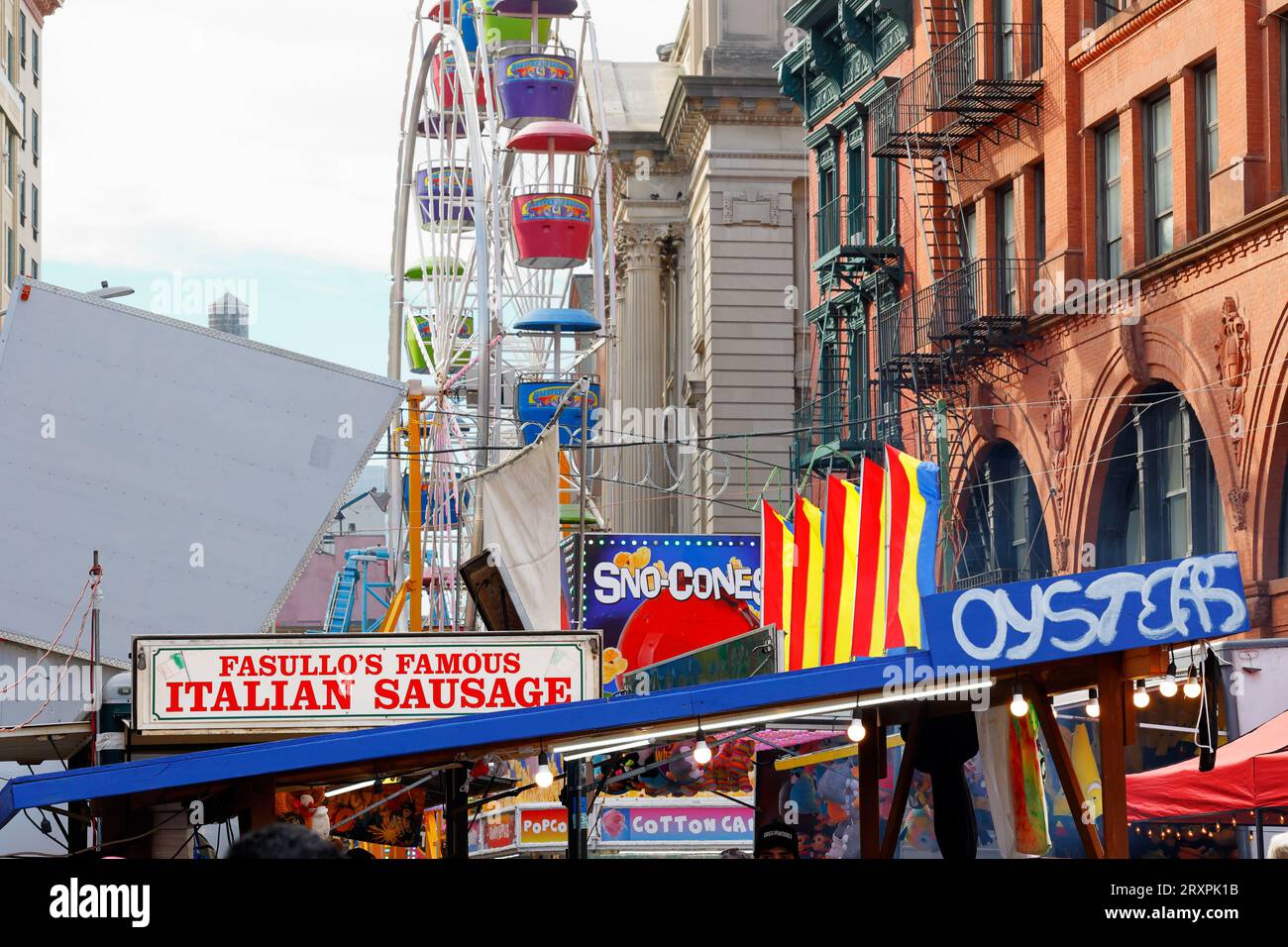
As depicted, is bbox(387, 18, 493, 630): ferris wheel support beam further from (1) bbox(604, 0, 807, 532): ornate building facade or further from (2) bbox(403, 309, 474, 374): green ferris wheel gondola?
(1) bbox(604, 0, 807, 532): ornate building facade

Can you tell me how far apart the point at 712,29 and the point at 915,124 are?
80.7 ft

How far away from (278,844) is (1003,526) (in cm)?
3374

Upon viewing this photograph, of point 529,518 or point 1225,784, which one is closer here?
point 1225,784

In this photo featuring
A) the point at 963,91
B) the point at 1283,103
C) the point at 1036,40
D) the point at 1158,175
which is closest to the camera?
the point at 1283,103

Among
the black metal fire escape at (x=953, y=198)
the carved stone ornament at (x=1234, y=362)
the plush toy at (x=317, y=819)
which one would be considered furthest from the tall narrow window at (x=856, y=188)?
the plush toy at (x=317, y=819)

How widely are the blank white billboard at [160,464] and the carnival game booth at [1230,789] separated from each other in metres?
11.3

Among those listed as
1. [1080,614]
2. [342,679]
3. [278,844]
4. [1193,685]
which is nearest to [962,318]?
[342,679]

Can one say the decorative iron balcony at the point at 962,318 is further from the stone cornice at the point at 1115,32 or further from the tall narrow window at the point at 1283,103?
the tall narrow window at the point at 1283,103

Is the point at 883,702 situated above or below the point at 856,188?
below

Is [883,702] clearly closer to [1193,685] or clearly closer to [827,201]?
[1193,685]

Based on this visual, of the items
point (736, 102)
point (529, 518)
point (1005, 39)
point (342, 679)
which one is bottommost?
point (342, 679)

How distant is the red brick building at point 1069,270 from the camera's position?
28.1m

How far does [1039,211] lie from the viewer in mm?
36188
